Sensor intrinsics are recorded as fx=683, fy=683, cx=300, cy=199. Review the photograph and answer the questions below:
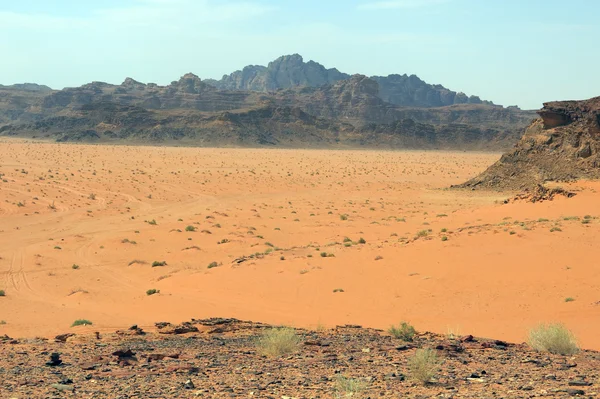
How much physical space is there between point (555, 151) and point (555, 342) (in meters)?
36.7

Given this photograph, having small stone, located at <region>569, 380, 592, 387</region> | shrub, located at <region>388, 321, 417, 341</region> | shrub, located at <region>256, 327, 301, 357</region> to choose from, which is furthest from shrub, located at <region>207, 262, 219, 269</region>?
small stone, located at <region>569, 380, 592, 387</region>

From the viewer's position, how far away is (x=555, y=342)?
35.8 feet

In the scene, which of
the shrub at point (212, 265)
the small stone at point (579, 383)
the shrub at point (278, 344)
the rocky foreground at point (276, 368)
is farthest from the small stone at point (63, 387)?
the shrub at point (212, 265)

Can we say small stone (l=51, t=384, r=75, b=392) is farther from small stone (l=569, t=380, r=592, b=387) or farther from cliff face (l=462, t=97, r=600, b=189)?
cliff face (l=462, t=97, r=600, b=189)

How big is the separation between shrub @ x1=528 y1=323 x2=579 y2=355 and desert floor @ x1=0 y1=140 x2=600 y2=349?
2083 mm

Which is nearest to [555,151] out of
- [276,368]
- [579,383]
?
[579,383]

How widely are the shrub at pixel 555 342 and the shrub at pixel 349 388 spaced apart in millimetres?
3899

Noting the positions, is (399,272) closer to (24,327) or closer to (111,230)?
(24,327)

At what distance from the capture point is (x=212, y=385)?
892 cm

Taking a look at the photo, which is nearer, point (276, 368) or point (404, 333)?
point (276, 368)

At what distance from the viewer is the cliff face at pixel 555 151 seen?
42.2m

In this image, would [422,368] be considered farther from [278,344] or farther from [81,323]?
[81,323]

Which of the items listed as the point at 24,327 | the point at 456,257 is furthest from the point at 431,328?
the point at 24,327

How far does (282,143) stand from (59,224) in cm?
11398
